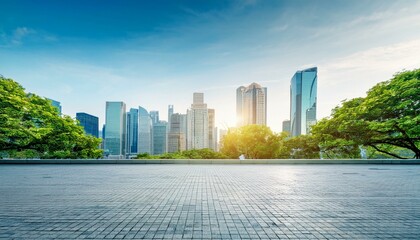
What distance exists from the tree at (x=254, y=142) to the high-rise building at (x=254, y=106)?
136014 millimetres

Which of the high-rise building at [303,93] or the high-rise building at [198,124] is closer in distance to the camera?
the high-rise building at [303,93]

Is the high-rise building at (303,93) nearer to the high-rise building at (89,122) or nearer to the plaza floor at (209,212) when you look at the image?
the high-rise building at (89,122)

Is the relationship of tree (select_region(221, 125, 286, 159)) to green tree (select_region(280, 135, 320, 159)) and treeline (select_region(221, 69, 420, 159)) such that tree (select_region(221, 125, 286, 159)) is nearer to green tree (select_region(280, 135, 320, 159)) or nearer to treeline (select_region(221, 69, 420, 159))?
green tree (select_region(280, 135, 320, 159))

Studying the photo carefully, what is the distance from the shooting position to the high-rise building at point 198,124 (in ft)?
509

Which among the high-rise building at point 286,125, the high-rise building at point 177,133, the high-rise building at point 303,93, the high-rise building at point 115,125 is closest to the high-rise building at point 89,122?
the high-rise building at point 115,125

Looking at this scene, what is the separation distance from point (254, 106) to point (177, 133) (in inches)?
2586

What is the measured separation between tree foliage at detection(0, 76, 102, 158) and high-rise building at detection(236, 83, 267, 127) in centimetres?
15060

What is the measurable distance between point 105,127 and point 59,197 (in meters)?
199

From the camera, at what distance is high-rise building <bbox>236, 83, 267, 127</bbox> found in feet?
550

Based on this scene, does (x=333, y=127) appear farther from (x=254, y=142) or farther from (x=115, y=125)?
(x=115, y=125)

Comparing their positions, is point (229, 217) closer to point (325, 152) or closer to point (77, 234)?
point (77, 234)

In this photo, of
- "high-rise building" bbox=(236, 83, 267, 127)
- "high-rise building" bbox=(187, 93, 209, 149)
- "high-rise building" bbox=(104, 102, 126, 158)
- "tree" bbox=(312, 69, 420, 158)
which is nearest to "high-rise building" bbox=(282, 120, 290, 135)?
"high-rise building" bbox=(236, 83, 267, 127)

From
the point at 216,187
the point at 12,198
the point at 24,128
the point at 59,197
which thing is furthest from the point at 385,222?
the point at 24,128

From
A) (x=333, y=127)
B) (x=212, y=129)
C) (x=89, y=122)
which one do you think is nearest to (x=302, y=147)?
(x=333, y=127)
